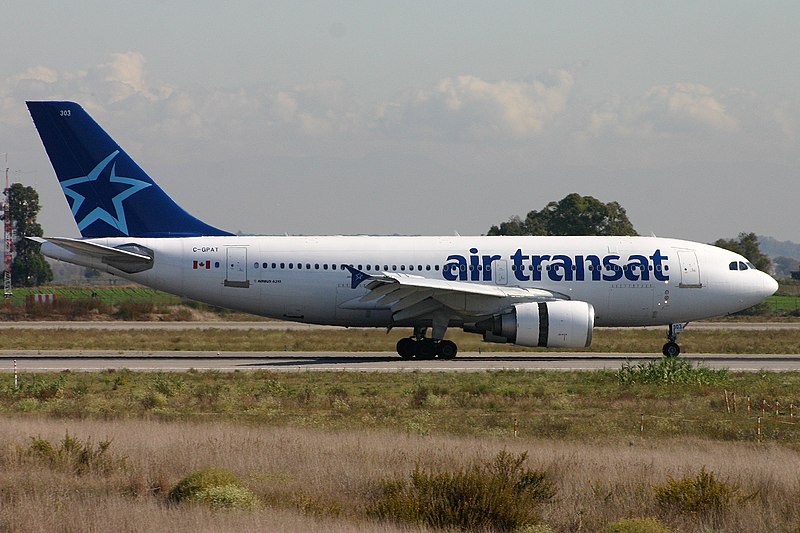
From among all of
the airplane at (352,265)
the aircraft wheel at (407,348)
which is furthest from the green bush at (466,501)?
the aircraft wheel at (407,348)

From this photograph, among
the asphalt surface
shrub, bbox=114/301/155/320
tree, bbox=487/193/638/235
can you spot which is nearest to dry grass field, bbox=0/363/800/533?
the asphalt surface

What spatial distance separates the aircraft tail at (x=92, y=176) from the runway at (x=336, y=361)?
15.5 feet

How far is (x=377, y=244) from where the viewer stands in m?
37.3

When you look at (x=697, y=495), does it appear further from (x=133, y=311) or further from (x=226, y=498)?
(x=133, y=311)

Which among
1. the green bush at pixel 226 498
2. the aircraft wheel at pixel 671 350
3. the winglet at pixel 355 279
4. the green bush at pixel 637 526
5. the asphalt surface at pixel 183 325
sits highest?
the winglet at pixel 355 279

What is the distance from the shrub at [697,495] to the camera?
41.7 ft

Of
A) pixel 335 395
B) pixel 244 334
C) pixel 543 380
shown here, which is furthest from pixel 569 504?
pixel 244 334

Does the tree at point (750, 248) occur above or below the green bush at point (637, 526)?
above

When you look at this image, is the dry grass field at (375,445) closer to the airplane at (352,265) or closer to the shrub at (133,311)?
the airplane at (352,265)

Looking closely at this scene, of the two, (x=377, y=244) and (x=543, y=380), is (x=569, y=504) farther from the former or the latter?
(x=377, y=244)

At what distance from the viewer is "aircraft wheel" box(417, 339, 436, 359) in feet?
119

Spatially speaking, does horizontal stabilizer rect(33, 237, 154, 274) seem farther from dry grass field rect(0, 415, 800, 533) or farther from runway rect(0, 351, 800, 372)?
dry grass field rect(0, 415, 800, 533)

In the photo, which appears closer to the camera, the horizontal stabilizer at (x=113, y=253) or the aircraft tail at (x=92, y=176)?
the horizontal stabilizer at (x=113, y=253)

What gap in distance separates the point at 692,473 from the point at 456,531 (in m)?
4.53
